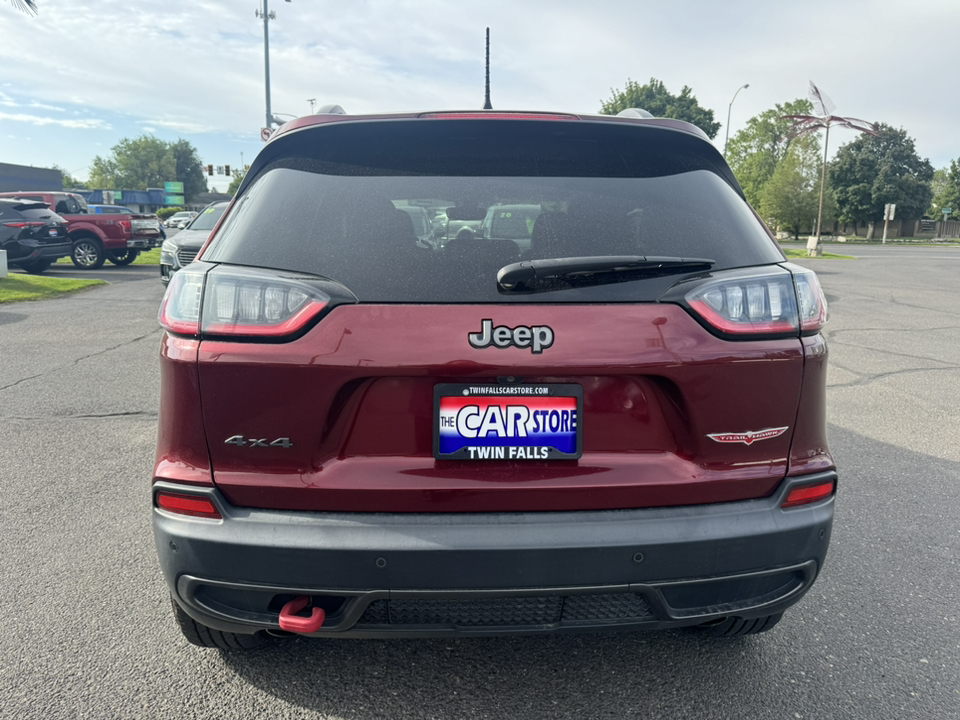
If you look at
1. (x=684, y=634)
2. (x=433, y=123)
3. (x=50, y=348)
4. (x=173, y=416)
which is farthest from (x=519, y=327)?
(x=50, y=348)

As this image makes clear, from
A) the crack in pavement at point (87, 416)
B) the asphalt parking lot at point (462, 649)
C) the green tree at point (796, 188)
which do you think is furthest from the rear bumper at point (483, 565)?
the green tree at point (796, 188)

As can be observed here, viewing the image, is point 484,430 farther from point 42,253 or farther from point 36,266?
point 36,266

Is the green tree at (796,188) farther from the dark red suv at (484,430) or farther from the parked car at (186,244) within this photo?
the dark red suv at (484,430)

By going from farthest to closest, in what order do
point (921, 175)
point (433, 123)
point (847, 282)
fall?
point (921, 175)
point (847, 282)
point (433, 123)

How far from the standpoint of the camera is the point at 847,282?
17562 mm

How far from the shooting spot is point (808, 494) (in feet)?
6.50

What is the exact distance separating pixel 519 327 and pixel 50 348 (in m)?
7.97

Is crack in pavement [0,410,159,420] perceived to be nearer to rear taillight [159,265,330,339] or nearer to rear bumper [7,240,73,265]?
rear taillight [159,265,330,339]

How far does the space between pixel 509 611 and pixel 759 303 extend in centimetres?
110

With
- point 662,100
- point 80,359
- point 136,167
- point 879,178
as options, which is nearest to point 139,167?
point 136,167

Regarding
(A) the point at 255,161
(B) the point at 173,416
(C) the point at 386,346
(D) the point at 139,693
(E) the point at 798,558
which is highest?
(A) the point at 255,161

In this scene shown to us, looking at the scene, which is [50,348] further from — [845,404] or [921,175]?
[921,175]

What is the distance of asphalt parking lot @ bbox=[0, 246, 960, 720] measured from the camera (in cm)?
217

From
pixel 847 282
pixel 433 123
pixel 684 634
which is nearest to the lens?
pixel 433 123
